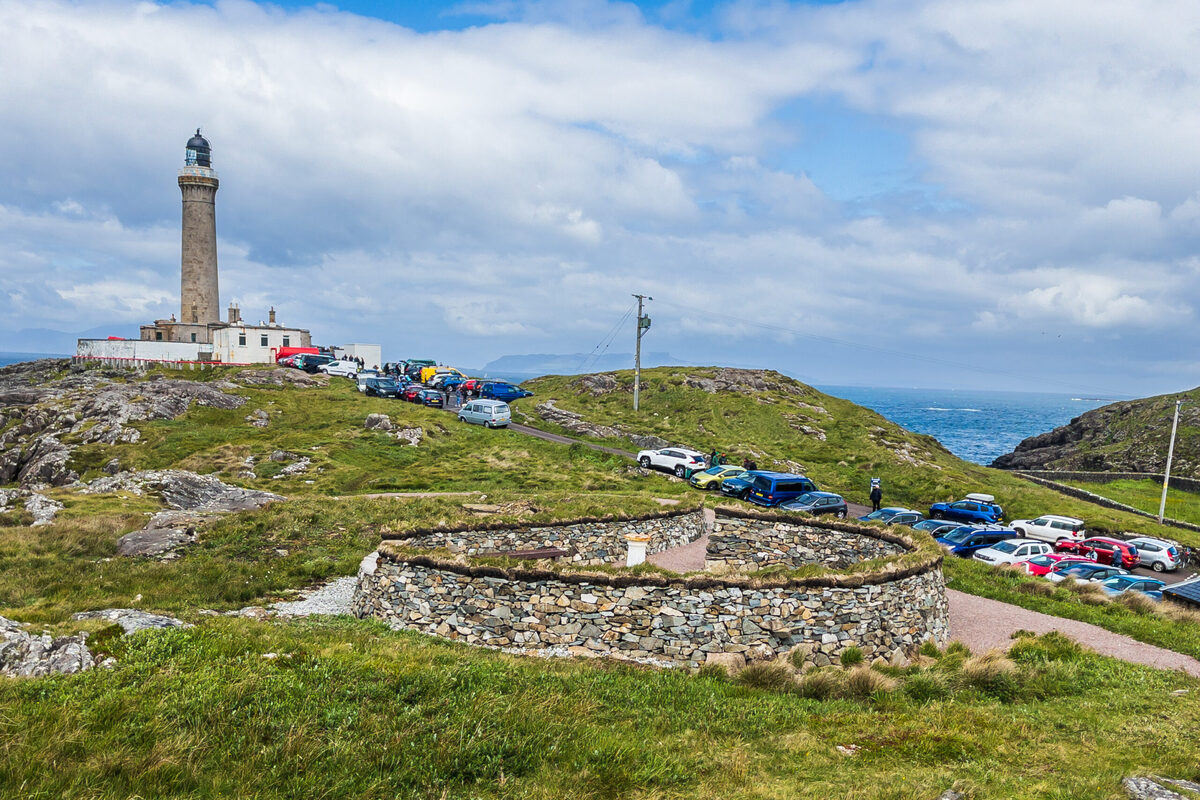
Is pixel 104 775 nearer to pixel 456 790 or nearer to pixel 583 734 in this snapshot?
pixel 456 790

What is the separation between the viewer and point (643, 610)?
47.0 ft

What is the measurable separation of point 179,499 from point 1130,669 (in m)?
36.1

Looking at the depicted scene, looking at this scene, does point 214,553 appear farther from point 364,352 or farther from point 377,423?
point 364,352

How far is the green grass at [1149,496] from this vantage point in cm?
5069

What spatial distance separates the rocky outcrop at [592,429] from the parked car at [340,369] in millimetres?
25042

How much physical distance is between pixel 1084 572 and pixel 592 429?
35.0 meters

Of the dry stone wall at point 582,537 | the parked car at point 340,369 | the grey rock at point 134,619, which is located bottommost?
the dry stone wall at point 582,537

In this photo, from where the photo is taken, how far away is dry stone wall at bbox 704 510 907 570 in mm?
22828

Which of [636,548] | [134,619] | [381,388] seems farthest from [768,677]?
[381,388]

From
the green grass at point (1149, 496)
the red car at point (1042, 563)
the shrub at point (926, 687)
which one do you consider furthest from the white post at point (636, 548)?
the green grass at point (1149, 496)

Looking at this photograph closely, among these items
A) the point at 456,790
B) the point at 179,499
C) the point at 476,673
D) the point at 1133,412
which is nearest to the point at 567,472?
the point at 179,499

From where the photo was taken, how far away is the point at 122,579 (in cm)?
1752

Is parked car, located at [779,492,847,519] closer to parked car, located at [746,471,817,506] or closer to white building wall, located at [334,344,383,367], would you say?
parked car, located at [746,471,817,506]

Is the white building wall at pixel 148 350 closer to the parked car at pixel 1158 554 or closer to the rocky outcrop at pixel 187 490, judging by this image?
the rocky outcrop at pixel 187 490
